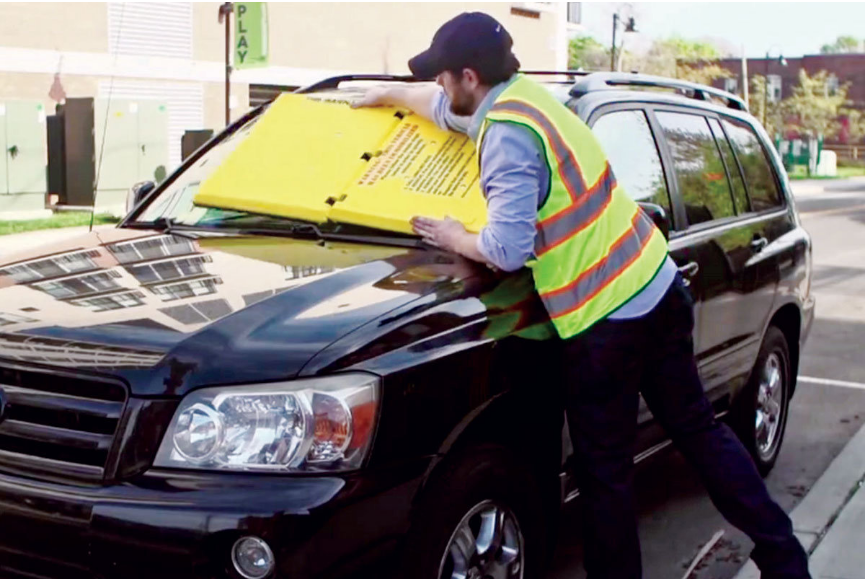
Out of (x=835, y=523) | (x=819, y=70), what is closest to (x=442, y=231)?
(x=835, y=523)

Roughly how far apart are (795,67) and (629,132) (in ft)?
248

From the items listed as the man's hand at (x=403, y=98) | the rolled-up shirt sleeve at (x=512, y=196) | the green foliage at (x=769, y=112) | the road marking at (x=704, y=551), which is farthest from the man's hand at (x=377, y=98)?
the green foliage at (x=769, y=112)

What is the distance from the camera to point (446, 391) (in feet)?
9.65

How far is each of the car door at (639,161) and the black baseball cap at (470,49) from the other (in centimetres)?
A: 81

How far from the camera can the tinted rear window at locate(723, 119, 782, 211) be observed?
540 cm

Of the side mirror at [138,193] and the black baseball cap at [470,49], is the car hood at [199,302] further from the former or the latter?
the side mirror at [138,193]

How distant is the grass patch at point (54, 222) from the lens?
17234mm

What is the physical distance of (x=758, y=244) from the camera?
16.8ft

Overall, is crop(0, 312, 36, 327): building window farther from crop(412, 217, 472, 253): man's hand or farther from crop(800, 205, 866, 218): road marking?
crop(800, 205, 866, 218): road marking

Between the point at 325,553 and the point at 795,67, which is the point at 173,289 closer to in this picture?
the point at 325,553

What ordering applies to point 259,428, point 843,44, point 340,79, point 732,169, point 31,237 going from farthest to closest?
point 843,44 < point 31,237 < point 732,169 < point 340,79 < point 259,428

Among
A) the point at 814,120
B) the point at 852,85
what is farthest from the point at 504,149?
the point at 852,85

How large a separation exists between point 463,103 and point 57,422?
1.50m

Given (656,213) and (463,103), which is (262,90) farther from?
(463,103)
